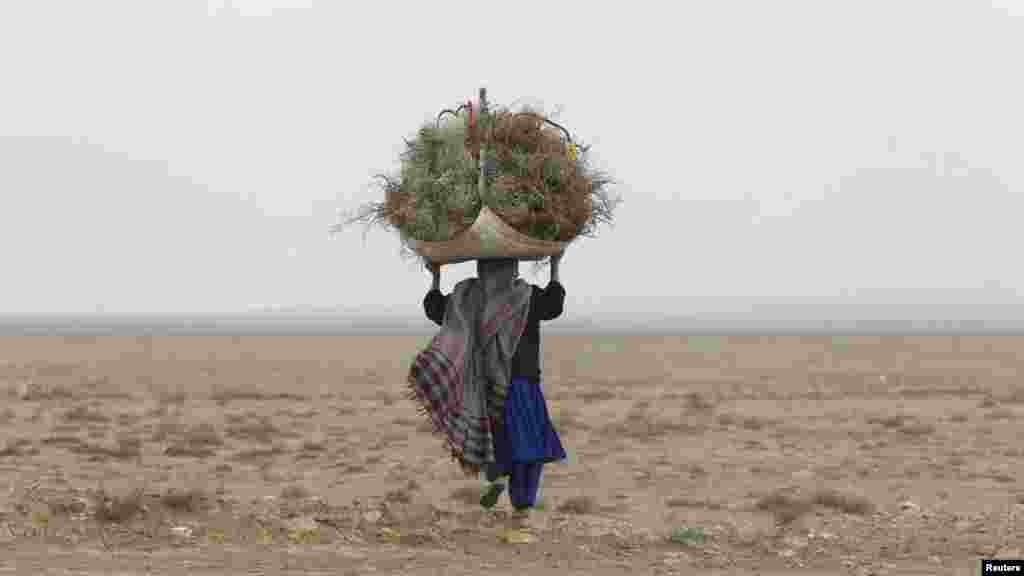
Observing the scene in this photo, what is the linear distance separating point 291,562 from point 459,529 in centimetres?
189

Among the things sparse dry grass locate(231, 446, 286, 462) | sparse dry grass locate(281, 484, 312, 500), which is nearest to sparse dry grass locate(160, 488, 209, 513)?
sparse dry grass locate(281, 484, 312, 500)

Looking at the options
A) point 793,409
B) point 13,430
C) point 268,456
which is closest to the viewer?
point 268,456

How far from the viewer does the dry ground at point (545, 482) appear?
28.9 ft

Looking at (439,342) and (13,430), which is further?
(13,430)

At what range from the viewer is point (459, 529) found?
31.4ft

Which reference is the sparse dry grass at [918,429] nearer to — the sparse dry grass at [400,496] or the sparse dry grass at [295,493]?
the sparse dry grass at [400,496]

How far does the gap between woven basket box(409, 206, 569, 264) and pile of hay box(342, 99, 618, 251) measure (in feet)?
0.28

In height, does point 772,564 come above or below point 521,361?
below

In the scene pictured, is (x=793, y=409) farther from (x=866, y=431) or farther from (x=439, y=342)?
(x=439, y=342)

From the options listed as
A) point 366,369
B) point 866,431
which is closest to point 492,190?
point 866,431

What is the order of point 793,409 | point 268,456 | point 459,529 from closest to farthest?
point 459,529
point 268,456
point 793,409

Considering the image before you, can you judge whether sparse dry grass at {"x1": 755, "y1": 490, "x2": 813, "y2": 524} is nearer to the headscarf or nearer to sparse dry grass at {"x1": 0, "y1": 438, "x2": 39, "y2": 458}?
the headscarf

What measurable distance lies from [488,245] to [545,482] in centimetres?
621

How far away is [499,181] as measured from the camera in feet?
30.5
